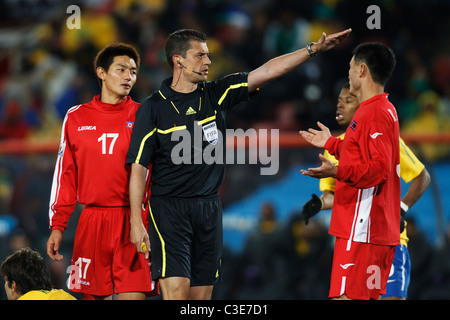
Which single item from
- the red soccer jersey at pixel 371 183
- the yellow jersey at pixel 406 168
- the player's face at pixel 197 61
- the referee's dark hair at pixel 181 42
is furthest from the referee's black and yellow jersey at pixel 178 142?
the yellow jersey at pixel 406 168

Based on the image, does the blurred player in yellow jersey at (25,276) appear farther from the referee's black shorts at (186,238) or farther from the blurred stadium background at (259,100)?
the blurred stadium background at (259,100)

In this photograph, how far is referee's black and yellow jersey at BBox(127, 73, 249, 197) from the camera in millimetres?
3848

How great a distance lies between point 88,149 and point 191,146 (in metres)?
0.64

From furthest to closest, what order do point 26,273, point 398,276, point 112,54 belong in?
point 398,276, point 112,54, point 26,273

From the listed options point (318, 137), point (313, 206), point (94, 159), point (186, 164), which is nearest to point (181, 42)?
point (186, 164)

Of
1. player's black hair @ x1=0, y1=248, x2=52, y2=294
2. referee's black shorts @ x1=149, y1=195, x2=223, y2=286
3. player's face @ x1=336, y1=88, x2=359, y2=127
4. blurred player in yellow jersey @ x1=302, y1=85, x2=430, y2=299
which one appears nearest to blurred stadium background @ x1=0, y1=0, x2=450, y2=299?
blurred player in yellow jersey @ x1=302, y1=85, x2=430, y2=299

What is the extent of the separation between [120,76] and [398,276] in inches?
86.2

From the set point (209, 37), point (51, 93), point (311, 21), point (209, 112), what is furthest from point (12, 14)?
point (209, 112)

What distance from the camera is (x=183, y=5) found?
10.3 m

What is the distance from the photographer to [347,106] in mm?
4367

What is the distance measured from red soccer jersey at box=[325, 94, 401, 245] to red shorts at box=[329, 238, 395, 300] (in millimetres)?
52

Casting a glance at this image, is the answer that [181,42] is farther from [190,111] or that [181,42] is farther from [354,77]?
[354,77]

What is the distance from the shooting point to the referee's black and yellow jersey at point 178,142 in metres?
3.85
